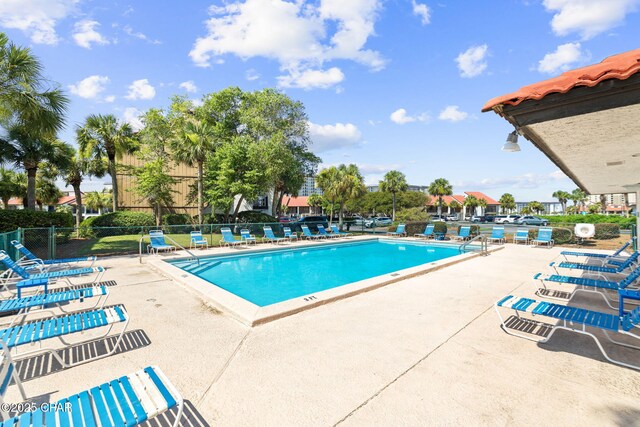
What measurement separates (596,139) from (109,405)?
6.19 meters

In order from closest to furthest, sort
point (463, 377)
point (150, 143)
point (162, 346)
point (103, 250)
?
point (463, 377)
point (162, 346)
point (103, 250)
point (150, 143)

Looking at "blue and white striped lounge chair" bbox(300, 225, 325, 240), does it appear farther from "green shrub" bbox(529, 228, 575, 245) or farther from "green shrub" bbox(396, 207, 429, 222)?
"green shrub" bbox(529, 228, 575, 245)

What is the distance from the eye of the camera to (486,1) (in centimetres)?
973

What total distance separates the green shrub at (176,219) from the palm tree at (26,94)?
47.2 ft

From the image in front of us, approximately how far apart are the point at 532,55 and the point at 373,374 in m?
11.1

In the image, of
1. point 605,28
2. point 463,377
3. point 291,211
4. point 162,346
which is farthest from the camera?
point 291,211

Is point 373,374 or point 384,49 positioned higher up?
point 384,49

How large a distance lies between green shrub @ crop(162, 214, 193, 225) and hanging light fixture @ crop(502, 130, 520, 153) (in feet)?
81.9

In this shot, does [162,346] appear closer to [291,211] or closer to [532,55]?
[532,55]

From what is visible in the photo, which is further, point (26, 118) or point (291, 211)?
A: point (291, 211)

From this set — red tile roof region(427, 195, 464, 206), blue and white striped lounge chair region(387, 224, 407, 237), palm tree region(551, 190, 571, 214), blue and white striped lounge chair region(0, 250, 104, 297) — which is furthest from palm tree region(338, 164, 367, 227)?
palm tree region(551, 190, 571, 214)

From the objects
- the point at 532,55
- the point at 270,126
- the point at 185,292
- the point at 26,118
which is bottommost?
the point at 185,292

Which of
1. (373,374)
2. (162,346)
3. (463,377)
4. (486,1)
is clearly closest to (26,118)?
(162,346)

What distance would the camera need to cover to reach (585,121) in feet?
10.6
